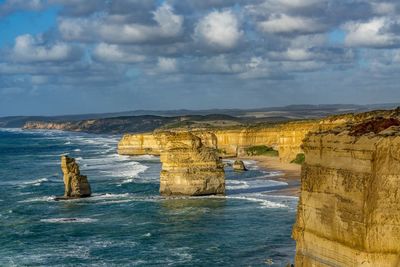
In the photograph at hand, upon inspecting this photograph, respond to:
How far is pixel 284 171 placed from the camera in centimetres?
8581

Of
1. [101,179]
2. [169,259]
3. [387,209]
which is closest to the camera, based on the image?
[387,209]

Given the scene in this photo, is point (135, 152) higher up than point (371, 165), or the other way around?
point (371, 165)

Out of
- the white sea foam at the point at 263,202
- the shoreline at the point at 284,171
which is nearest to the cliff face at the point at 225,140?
the shoreline at the point at 284,171

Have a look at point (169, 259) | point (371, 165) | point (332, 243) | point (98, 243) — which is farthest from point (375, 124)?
point (98, 243)

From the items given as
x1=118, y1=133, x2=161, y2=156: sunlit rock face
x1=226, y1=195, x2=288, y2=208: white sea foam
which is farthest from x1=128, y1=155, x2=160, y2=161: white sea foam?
x1=226, y1=195, x2=288, y2=208: white sea foam

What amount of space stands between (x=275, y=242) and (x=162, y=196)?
21094 millimetres

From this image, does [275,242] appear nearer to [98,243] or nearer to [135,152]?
[98,243]

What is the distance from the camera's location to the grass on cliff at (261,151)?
117369 mm

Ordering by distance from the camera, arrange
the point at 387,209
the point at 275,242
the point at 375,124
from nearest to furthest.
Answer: the point at 387,209, the point at 375,124, the point at 275,242

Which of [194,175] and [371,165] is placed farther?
[194,175]

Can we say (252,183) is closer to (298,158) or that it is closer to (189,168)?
(189,168)

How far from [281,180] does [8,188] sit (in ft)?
97.2

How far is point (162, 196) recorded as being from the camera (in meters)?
57.6

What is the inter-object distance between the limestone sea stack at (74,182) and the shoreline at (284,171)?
16903mm
